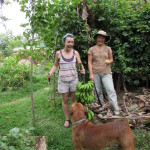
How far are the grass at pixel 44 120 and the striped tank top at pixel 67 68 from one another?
4.66 ft

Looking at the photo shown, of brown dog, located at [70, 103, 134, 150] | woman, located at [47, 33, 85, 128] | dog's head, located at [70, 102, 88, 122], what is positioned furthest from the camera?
woman, located at [47, 33, 85, 128]

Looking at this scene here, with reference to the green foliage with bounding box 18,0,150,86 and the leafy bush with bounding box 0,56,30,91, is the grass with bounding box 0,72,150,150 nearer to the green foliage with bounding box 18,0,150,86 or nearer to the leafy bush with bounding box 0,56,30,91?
the leafy bush with bounding box 0,56,30,91

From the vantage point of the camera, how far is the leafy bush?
9047mm

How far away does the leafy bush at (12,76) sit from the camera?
29.7ft

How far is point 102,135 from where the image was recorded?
299 cm

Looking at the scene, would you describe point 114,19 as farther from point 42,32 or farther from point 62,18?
point 42,32

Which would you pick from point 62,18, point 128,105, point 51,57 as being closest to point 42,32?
point 62,18

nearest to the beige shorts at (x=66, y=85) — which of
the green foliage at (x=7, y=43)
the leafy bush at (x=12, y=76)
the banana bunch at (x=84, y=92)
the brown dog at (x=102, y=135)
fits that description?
the banana bunch at (x=84, y=92)

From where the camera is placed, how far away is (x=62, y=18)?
535 centimetres

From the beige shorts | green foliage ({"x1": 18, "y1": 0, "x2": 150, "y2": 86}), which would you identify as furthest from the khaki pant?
green foliage ({"x1": 18, "y1": 0, "x2": 150, "y2": 86})

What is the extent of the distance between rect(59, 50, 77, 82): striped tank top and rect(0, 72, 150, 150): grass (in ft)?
4.66

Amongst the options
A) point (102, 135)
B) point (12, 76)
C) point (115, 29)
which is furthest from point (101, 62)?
point (12, 76)

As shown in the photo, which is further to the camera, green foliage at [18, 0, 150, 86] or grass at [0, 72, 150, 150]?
green foliage at [18, 0, 150, 86]

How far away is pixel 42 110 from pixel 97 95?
6.58 feet
